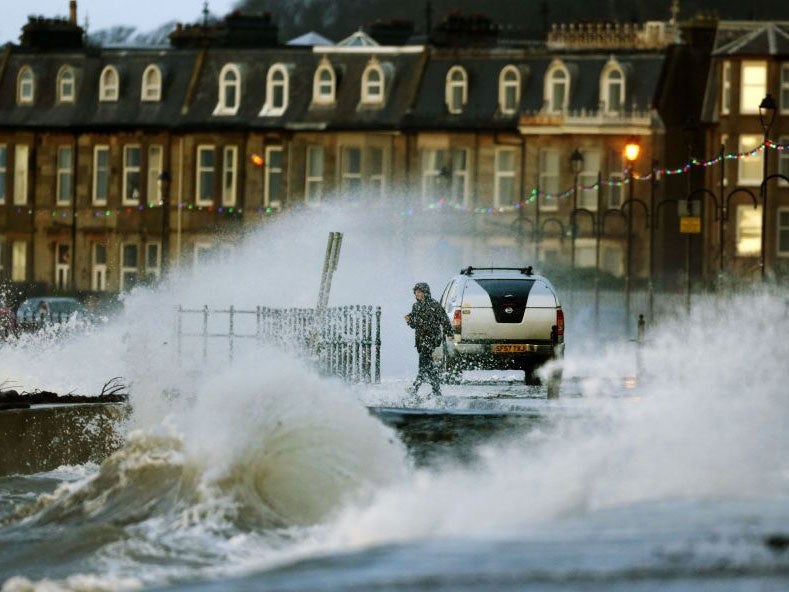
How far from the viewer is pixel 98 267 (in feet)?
250

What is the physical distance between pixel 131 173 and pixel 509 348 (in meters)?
44.5

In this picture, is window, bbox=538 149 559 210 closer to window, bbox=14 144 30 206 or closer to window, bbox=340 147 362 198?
window, bbox=340 147 362 198

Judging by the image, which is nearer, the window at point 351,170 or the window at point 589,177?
the window at point 589,177

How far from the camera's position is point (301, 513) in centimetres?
1777

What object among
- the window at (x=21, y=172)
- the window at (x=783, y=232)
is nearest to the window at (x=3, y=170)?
the window at (x=21, y=172)

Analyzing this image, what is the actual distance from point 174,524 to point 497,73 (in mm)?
54765

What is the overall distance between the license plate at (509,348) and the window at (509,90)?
3840 centimetres

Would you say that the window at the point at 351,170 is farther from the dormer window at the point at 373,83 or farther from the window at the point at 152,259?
the window at the point at 152,259

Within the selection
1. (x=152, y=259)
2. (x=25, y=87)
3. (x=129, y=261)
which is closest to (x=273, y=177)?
(x=152, y=259)

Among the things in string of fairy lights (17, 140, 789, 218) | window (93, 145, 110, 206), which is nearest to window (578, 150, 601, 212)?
string of fairy lights (17, 140, 789, 218)

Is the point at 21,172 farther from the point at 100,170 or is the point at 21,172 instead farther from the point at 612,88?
the point at 612,88

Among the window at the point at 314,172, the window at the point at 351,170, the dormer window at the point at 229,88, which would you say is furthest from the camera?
the dormer window at the point at 229,88

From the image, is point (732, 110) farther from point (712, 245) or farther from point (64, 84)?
point (64, 84)

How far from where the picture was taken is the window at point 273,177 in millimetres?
74062
